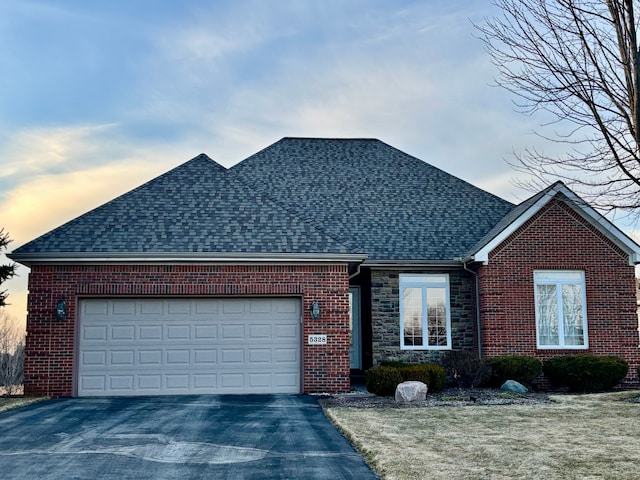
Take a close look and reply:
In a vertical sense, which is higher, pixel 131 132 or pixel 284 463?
pixel 131 132

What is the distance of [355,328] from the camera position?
21984 mm

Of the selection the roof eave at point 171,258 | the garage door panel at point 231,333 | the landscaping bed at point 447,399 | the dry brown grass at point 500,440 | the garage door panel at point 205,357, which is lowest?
the dry brown grass at point 500,440

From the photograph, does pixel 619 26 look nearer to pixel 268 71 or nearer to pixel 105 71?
pixel 268 71

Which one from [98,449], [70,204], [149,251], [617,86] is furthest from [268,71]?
[98,449]

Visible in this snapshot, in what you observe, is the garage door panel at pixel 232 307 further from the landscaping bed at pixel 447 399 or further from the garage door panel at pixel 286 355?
the landscaping bed at pixel 447 399

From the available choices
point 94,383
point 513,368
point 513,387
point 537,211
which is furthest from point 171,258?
point 537,211

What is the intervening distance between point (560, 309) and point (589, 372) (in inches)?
90.5

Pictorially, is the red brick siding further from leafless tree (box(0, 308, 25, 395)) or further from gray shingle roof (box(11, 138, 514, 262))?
leafless tree (box(0, 308, 25, 395))

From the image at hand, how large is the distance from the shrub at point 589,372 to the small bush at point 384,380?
474 cm

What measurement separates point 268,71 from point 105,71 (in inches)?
167

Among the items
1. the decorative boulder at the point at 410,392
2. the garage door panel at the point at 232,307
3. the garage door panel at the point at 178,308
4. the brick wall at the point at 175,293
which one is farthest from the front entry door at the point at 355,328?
the decorative boulder at the point at 410,392

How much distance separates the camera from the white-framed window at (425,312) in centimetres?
2048

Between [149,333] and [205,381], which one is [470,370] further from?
[149,333]

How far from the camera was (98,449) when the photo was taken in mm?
10055
